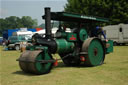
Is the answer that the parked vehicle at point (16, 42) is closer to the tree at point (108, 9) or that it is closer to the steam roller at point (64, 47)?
the tree at point (108, 9)

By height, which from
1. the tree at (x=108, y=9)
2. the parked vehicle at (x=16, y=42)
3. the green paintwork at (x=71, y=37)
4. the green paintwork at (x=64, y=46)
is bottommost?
the parked vehicle at (x=16, y=42)

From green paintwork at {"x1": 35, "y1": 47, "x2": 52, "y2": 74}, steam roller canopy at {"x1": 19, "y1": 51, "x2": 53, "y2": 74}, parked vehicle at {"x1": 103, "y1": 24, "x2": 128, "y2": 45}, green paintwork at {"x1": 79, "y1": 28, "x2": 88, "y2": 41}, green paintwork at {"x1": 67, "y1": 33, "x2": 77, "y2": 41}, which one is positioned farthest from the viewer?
parked vehicle at {"x1": 103, "y1": 24, "x2": 128, "y2": 45}

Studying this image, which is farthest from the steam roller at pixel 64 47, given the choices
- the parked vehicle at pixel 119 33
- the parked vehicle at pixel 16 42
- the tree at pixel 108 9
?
the tree at pixel 108 9

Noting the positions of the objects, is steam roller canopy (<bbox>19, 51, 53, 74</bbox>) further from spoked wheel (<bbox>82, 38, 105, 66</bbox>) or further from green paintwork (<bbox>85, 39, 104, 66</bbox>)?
green paintwork (<bbox>85, 39, 104, 66</bbox>)

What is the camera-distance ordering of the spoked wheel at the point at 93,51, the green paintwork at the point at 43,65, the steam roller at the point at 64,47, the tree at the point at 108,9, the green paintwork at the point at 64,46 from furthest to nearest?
1. the tree at the point at 108,9
2. the spoked wheel at the point at 93,51
3. the green paintwork at the point at 64,46
4. the steam roller at the point at 64,47
5. the green paintwork at the point at 43,65

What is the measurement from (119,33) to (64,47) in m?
17.8

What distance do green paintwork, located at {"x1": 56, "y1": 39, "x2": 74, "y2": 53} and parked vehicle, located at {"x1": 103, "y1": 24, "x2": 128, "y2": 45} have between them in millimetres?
16945

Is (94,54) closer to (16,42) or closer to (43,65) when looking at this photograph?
(43,65)

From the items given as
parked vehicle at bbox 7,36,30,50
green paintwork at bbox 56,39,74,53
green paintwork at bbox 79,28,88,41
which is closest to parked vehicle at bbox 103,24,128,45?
parked vehicle at bbox 7,36,30,50

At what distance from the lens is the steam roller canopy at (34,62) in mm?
6828

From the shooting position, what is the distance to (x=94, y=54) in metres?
8.84

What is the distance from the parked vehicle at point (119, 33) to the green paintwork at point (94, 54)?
51.9 ft

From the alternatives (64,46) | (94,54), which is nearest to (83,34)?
(94,54)

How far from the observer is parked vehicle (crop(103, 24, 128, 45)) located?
954 inches
